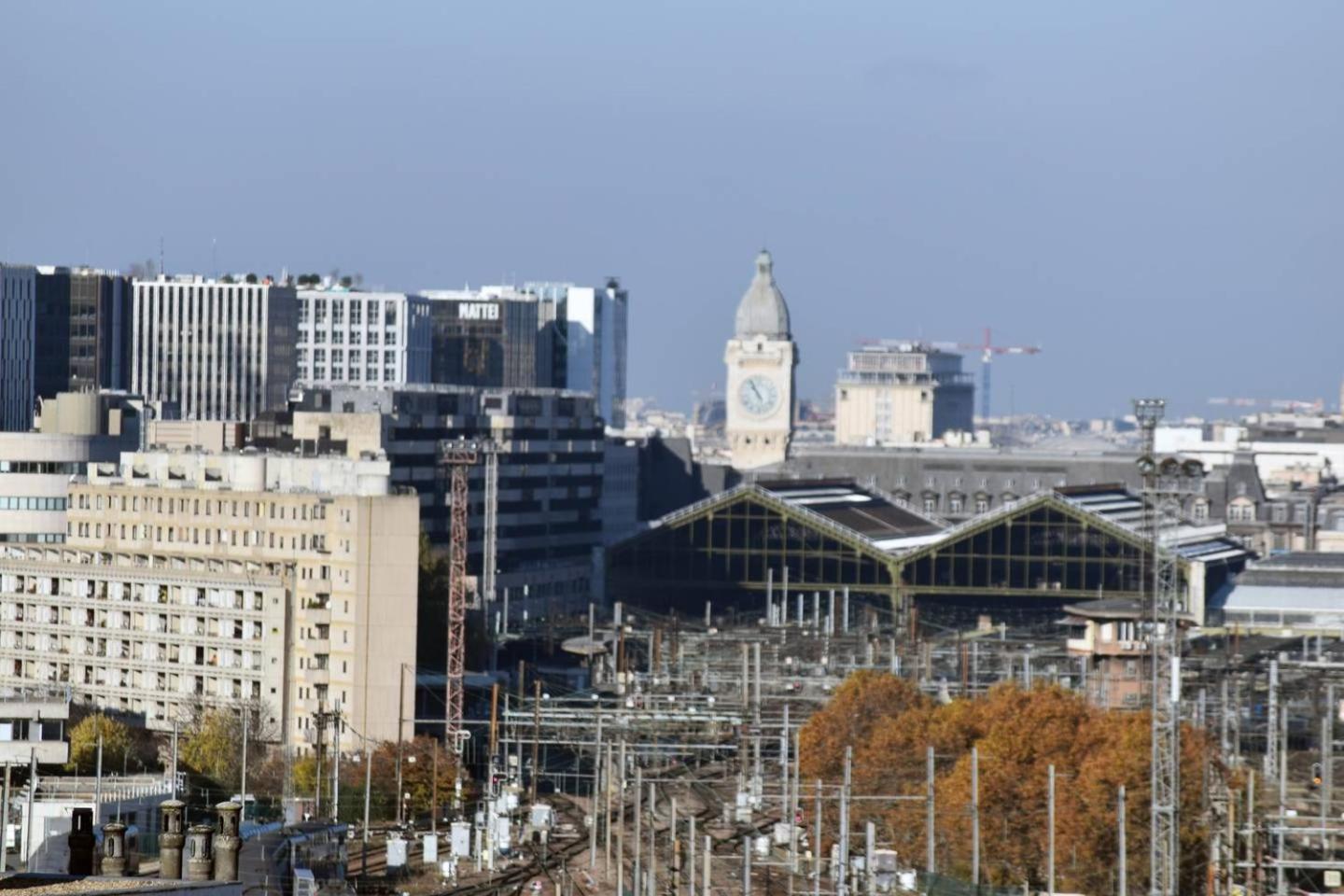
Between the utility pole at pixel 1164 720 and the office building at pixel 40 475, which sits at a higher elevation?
the office building at pixel 40 475

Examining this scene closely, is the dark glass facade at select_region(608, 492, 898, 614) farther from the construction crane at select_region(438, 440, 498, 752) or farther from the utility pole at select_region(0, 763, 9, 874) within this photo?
the utility pole at select_region(0, 763, 9, 874)

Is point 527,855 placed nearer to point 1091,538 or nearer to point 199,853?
point 199,853

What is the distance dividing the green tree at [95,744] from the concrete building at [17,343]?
10519 cm

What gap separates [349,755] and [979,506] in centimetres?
8958

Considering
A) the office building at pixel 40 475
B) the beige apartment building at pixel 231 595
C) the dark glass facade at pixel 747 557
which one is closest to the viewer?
the beige apartment building at pixel 231 595

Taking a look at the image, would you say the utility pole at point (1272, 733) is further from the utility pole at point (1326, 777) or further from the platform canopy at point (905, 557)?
the platform canopy at point (905, 557)

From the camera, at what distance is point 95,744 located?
81.9 meters

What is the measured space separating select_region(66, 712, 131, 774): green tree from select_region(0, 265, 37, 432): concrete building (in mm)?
105187

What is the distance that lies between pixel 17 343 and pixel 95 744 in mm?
116628

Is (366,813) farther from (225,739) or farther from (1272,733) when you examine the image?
(1272,733)

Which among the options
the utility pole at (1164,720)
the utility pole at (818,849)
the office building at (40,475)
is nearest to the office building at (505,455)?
the office building at (40,475)

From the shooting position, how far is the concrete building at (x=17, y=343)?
192000 millimetres

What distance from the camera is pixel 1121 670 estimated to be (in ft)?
311

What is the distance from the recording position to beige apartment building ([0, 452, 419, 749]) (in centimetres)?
9662
